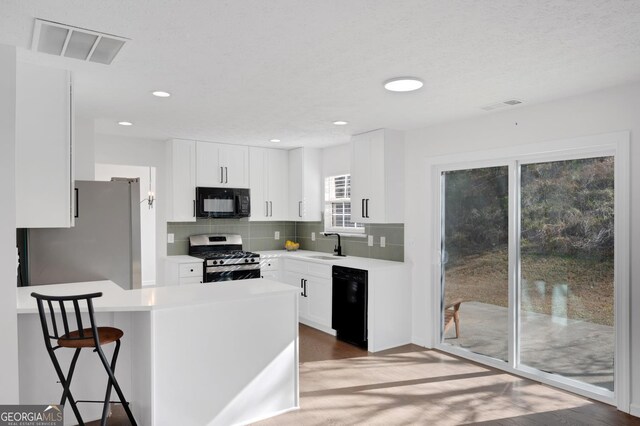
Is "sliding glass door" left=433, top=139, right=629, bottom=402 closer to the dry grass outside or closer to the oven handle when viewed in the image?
the dry grass outside

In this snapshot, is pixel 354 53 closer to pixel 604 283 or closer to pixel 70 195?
pixel 70 195

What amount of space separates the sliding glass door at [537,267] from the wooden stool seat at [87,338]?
10.5 feet

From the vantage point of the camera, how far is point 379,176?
474cm

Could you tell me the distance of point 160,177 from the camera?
5500mm

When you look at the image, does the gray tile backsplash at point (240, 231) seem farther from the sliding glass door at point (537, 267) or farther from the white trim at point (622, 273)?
the white trim at point (622, 273)

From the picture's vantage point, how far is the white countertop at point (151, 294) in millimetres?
2508

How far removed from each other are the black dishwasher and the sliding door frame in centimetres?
71

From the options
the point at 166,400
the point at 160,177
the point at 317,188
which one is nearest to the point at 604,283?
the point at 166,400

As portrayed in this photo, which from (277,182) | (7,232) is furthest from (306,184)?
(7,232)

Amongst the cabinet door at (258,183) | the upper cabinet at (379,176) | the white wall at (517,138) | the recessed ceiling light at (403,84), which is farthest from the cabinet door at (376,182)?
the cabinet door at (258,183)

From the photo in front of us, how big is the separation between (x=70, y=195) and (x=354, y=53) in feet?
6.49

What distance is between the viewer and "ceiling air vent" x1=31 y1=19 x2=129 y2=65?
216 centimetres

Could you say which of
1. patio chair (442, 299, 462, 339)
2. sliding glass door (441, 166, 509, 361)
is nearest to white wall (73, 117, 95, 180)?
sliding glass door (441, 166, 509, 361)

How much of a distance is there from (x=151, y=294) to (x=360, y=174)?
2835 millimetres
